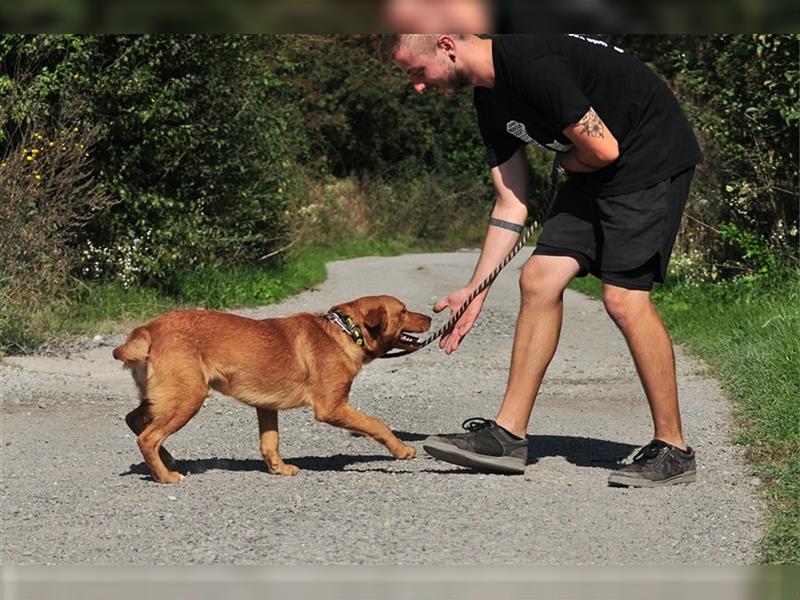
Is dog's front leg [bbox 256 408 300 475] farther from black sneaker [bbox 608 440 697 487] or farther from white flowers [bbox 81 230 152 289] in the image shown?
white flowers [bbox 81 230 152 289]

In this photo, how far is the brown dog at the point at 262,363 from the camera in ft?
18.4

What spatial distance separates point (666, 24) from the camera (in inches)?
41.7

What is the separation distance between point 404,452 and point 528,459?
657 millimetres

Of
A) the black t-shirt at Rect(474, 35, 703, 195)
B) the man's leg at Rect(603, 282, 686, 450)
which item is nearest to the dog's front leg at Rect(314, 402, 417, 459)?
the man's leg at Rect(603, 282, 686, 450)

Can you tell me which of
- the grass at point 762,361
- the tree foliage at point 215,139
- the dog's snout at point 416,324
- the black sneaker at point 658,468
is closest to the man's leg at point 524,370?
the black sneaker at point 658,468

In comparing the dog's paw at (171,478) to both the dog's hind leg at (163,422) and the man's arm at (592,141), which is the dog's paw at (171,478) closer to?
the dog's hind leg at (163,422)

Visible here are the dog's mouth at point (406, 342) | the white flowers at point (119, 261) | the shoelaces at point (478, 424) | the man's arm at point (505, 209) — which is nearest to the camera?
the shoelaces at point (478, 424)

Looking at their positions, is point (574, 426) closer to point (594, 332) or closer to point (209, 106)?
point (594, 332)

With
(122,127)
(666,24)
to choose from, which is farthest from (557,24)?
(122,127)

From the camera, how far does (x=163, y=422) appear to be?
5.63 metres

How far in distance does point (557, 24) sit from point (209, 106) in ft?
46.2

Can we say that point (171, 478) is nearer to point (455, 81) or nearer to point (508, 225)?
point (508, 225)

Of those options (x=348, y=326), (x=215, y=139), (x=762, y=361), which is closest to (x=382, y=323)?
(x=348, y=326)

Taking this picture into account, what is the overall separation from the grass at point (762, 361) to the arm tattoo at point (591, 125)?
5.63 ft
